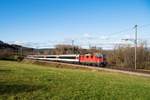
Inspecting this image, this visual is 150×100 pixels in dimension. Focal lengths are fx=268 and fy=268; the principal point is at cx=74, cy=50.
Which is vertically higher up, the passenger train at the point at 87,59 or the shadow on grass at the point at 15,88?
the passenger train at the point at 87,59

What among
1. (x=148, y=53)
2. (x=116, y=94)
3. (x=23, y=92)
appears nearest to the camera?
(x=23, y=92)

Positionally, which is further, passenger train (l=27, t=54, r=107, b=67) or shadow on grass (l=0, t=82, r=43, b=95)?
passenger train (l=27, t=54, r=107, b=67)

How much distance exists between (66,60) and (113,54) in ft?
43.9

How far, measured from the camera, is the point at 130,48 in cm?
6638

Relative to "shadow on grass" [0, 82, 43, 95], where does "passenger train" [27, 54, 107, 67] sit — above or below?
above

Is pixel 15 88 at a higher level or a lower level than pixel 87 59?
lower

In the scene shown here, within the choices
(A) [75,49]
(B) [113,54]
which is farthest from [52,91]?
(A) [75,49]

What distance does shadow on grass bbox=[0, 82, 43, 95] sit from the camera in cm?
1224

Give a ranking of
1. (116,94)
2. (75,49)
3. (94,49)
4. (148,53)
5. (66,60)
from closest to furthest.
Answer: (116,94) < (148,53) < (66,60) < (94,49) < (75,49)

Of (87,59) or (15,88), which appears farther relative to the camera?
(87,59)

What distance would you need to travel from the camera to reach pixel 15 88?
43.0ft

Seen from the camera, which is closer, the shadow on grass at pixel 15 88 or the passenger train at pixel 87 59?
the shadow on grass at pixel 15 88

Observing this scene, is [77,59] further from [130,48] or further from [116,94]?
[116,94]

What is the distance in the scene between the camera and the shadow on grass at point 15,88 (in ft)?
40.2
